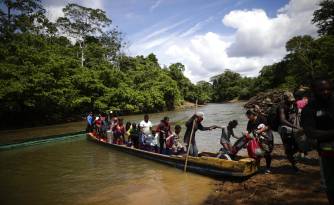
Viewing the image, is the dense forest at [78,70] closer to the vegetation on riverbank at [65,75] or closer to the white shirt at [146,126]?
the vegetation on riverbank at [65,75]

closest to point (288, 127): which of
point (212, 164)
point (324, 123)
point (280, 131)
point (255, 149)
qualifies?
point (280, 131)

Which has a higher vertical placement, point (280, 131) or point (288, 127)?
point (288, 127)

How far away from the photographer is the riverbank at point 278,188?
593cm

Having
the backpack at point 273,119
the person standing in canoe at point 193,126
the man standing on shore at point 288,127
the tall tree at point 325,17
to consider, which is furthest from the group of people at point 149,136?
the tall tree at point 325,17

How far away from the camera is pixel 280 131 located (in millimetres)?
7309

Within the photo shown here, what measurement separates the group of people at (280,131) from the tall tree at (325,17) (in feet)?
146

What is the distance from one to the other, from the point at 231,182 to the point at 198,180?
3.63 ft

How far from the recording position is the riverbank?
593 centimetres

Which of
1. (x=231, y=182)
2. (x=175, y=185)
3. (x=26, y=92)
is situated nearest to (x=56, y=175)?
(x=175, y=185)

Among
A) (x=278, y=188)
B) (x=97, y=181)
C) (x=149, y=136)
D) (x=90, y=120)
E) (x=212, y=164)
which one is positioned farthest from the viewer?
(x=90, y=120)

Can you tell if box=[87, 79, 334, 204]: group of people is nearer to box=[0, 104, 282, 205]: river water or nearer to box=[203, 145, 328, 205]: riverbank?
box=[203, 145, 328, 205]: riverbank

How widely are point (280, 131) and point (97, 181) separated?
6.02 meters

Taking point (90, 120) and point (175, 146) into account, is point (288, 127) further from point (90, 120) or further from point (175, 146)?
point (90, 120)

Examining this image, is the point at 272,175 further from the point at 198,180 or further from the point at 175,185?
the point at 175,185
